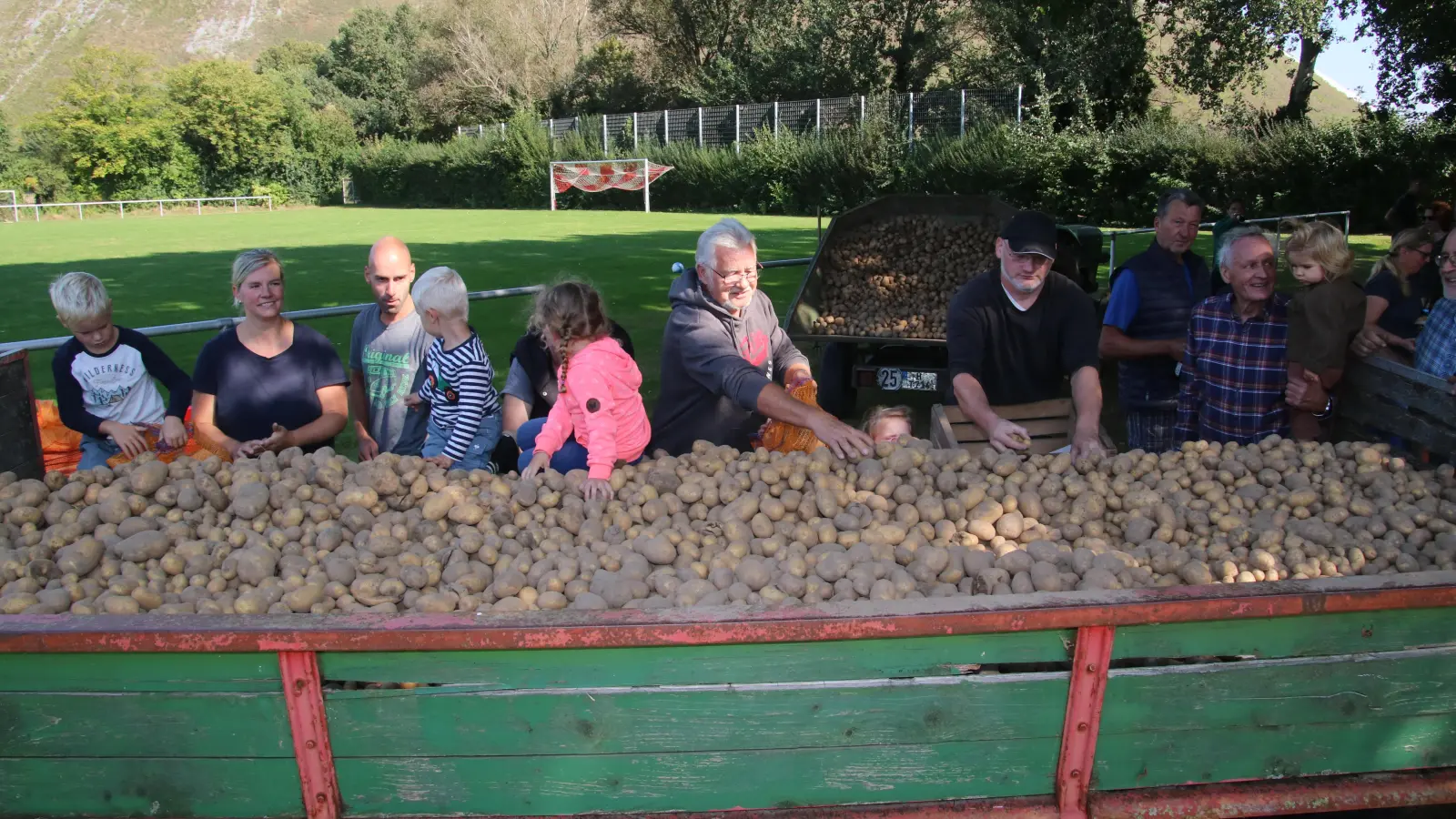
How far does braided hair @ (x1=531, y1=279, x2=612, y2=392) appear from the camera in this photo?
355 centimetres

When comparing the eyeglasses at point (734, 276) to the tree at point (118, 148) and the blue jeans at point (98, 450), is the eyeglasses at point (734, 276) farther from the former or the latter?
the tree at point (118, 148)

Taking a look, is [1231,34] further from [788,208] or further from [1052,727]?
[1052,727]

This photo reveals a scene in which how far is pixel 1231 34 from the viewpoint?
1168 inches

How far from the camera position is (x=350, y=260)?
67.6 feet

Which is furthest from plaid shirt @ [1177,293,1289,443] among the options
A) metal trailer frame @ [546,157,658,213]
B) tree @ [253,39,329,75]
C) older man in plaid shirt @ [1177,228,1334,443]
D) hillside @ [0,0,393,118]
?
hillside @ [0,0,393,118]

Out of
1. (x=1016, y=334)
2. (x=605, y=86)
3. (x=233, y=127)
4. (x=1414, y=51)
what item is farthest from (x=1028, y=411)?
(x=233, y=127)

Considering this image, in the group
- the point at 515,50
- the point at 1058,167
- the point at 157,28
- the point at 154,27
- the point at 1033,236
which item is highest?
the point at 154,27

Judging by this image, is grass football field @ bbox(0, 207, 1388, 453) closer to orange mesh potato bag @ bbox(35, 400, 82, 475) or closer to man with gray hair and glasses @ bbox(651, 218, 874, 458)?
man with gray hair and glasses @ bbox(651, 218, 874, 458)

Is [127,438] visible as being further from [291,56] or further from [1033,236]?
[291,56]

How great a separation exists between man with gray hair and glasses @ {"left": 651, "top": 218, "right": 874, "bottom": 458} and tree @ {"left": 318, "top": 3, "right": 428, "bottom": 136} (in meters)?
71.4

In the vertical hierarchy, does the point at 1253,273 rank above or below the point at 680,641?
above

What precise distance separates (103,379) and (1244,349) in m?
4.98

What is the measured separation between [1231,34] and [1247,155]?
594 cm

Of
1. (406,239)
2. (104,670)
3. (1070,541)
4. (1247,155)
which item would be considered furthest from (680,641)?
(1247,155)
